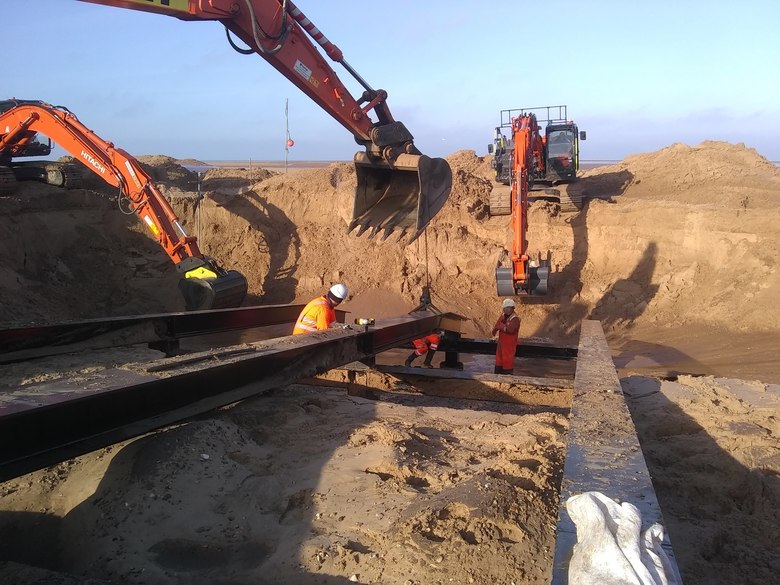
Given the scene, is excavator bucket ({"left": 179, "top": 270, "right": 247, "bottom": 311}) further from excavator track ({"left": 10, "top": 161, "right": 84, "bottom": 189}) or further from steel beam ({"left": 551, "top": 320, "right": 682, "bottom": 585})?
excavator track ({"left": 10, "top": 161, "right": 84, "bottom": 189})

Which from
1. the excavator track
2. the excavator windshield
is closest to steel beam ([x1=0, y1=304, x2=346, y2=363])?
the excavator track

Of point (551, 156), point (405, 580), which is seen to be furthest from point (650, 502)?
point (551, 156)

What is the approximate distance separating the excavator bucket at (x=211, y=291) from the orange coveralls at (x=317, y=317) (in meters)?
3.34

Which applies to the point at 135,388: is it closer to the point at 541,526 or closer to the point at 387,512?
the point at 387,512

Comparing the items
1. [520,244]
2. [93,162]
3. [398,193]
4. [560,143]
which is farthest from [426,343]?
[560,143]

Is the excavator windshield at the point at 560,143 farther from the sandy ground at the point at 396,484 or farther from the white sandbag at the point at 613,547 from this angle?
the white sandbag at the point at 613,547

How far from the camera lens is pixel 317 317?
655cm

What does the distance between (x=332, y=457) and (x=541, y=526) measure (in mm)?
1460

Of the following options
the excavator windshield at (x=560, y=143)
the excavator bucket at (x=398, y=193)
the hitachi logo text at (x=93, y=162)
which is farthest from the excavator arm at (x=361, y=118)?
the excavator windshield at (x=560, y=143)

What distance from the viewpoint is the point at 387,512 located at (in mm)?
3256

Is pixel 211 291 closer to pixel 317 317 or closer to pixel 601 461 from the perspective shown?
pixel 317 317

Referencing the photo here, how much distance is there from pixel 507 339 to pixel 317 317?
2852 millimetres

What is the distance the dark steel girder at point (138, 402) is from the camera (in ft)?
10.5

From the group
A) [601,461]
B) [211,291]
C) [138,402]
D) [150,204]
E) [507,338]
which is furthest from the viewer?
[150,204]
